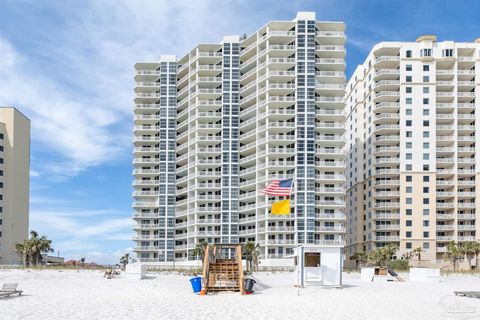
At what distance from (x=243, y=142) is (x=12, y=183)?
168 feet

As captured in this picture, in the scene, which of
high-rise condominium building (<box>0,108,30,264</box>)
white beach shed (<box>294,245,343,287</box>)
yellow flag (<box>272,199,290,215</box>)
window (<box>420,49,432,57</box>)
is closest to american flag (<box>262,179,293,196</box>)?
yellow flag (<box>272,199,290,215</box>)

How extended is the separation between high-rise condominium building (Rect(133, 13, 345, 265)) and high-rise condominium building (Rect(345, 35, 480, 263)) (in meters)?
12.3

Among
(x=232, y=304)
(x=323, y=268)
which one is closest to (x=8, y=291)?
(x=232, y=304)

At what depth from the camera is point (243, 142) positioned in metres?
102

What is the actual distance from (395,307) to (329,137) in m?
72.8

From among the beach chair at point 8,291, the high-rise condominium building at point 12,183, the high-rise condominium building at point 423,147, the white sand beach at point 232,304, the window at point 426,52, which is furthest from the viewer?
the high-rise condominium building at point 12,183

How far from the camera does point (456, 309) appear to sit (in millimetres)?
21312

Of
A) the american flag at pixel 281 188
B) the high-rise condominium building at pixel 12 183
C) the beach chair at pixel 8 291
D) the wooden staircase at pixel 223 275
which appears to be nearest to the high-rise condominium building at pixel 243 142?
the high-rise condominium building at pixel 12 183

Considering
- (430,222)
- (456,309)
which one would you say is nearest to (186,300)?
(456,309)

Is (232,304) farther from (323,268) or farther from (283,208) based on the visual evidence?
(283,208)

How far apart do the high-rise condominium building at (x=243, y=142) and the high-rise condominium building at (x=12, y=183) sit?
90.5 ft

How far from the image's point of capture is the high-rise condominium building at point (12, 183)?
110 m

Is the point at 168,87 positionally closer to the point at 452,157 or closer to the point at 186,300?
the point at 452,157

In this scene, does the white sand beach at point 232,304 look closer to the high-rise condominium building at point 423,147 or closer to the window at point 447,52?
the high-rise condominium building at point 423,147
